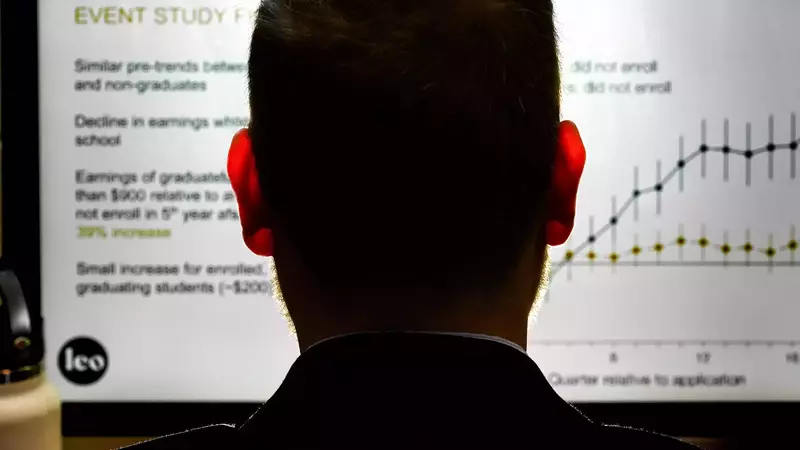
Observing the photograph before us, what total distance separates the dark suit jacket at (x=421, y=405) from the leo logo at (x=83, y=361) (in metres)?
0.31

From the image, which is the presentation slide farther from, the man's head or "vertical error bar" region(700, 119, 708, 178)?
the man's head

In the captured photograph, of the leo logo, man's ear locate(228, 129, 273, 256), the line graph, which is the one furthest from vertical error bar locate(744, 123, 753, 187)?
the leo logo

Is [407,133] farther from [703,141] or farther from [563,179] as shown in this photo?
[703,141]

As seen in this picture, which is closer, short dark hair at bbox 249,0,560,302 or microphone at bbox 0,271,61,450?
short dark hair at bbox 249,0,560,302

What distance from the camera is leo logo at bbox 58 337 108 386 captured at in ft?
2.36

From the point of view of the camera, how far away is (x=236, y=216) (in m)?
0.73

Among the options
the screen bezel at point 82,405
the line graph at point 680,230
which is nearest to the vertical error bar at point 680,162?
the line graph at point 680,230

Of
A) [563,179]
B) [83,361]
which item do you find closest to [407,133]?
[563,179]

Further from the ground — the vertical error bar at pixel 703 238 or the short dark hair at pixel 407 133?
the short dark hair at pixel 407 133

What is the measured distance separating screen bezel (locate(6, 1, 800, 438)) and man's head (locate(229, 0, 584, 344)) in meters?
0.31

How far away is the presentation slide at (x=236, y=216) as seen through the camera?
2.37ft

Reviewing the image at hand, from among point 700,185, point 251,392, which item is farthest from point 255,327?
point 700,185

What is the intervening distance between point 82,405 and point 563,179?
474 mm

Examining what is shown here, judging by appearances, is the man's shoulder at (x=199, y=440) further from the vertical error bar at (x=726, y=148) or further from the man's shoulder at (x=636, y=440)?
the vertical error bar at (x=726, y=148)
